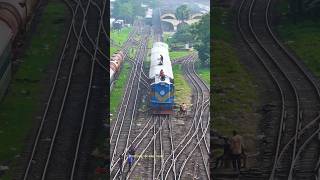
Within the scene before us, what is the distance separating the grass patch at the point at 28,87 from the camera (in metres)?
18.9

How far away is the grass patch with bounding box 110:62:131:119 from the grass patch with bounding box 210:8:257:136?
17.3 ft

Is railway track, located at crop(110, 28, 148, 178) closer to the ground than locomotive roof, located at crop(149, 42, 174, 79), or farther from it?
closer to the ground

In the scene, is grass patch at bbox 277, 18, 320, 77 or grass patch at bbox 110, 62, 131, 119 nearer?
grass patch at bbox 277, 18, 320, 77

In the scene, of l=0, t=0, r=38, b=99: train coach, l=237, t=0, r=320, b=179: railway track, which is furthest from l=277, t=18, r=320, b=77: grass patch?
l=0, t=0, r=38, b=99: train coach

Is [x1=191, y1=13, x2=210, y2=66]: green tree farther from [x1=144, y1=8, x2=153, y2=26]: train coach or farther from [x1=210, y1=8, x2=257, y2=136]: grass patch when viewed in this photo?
[x1=144, y1=8, x2=153, y2=26]: train coach

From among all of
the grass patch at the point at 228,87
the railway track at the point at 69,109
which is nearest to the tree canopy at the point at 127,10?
the railway track at the point at 69,109

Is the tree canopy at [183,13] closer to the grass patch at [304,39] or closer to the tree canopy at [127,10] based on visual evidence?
the tree canopy at [127,10]

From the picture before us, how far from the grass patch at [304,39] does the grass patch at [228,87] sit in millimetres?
2873

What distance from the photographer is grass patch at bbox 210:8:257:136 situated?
1998 centimetres

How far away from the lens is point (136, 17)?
58.0 metres

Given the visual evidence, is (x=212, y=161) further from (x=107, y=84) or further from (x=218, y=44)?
(x=218, y=44)

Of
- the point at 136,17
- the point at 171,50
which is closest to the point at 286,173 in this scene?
the point at 171,50

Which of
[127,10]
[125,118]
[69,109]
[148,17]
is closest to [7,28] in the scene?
[69,109]

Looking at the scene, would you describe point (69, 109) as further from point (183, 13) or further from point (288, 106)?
point (183, 13)
